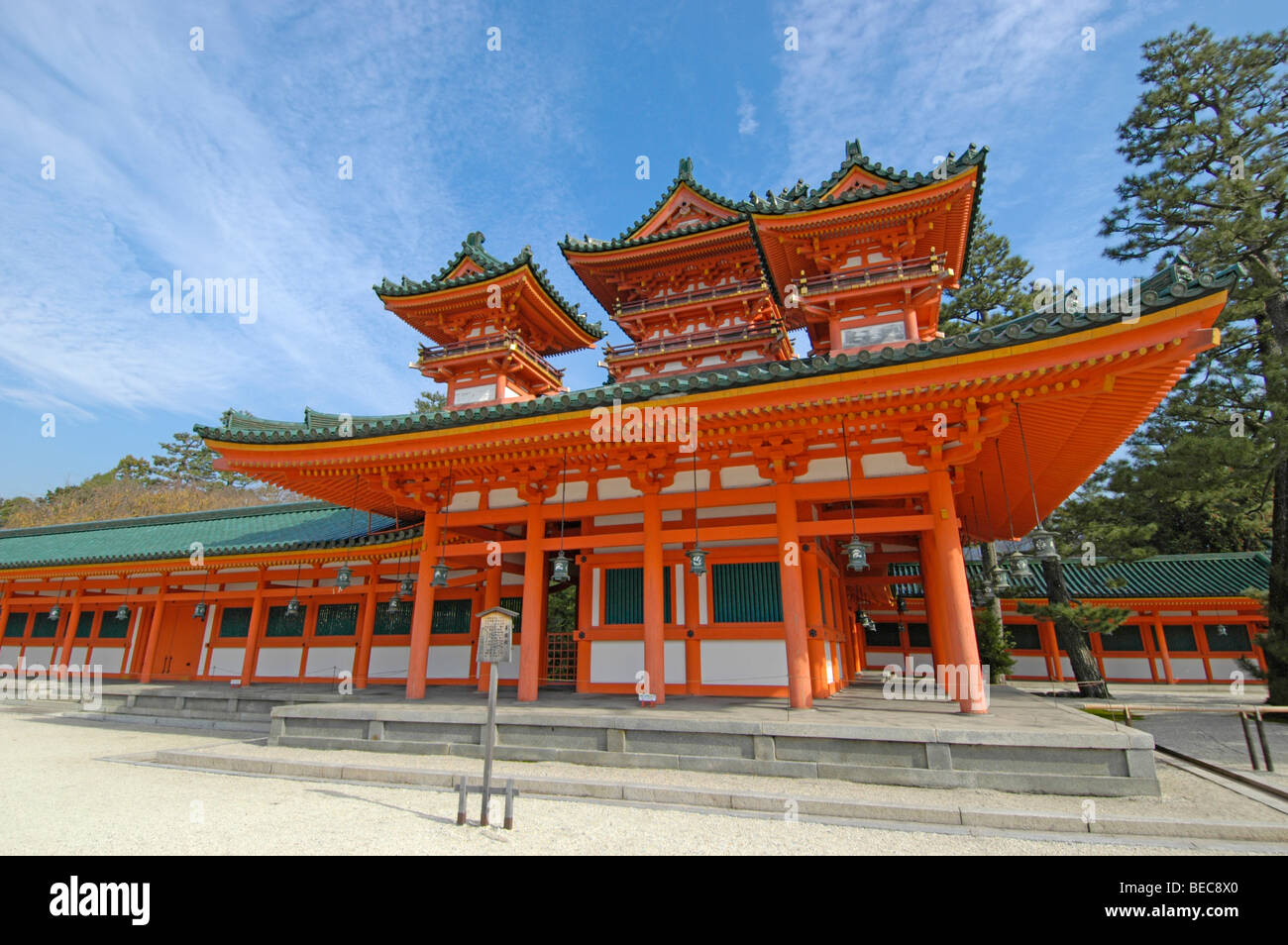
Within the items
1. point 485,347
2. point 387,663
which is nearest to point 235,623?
point 387,663

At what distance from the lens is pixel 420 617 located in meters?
11.6

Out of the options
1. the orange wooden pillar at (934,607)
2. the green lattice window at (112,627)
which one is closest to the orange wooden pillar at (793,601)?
the orange wooden pillar at (934,607)

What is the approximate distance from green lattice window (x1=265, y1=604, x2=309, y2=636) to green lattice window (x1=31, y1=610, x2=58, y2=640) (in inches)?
443

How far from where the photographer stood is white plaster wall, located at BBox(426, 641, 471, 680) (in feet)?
50.5

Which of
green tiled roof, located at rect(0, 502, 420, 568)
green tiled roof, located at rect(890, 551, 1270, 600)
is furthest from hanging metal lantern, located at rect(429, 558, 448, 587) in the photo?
green tiled roof, located at rect(890, 551, 1270, 600)

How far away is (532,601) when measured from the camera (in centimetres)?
1093

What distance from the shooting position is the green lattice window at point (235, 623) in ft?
61.7

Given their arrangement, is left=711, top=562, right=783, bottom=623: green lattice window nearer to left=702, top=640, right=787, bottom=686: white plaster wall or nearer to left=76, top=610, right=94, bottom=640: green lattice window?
left=702, top=640, right=787, bottom=686: white plaster wall

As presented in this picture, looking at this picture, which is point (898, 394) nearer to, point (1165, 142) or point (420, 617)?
point (420, 617)

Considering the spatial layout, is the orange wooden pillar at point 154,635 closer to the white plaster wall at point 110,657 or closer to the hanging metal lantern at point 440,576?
the white plaster wall at point 110,657

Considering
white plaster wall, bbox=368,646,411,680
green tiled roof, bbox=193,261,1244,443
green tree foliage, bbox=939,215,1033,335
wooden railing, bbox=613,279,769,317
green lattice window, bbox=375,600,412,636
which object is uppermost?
green tree foliage, bbox=939,215,1033,335

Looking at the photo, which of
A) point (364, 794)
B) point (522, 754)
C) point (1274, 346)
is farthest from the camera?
point (1274, 346)
